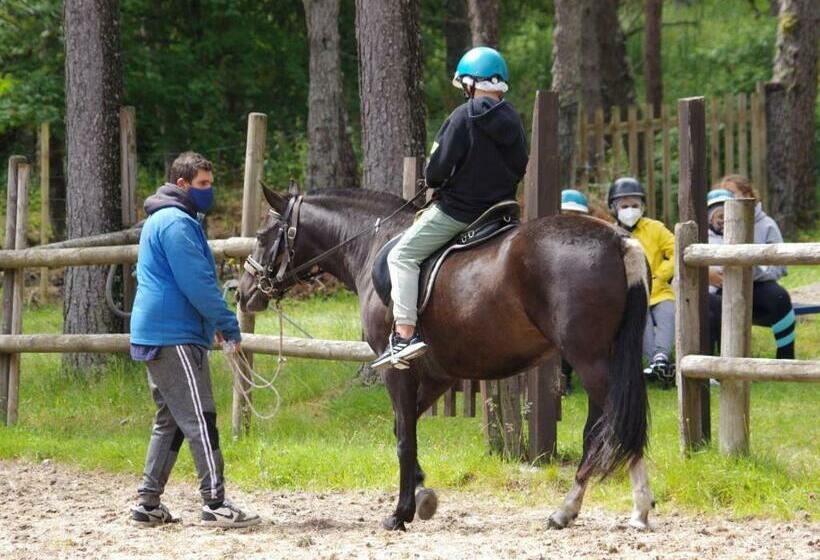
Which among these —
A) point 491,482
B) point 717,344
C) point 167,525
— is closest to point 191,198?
point 167,525

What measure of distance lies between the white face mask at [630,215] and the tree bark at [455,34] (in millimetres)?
16277

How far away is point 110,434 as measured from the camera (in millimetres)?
10242

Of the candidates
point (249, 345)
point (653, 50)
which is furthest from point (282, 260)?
point (653, 50)

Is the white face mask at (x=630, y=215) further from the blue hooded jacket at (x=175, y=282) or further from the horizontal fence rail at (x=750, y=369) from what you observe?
the blue hooded jacket at (x=175, y=282)

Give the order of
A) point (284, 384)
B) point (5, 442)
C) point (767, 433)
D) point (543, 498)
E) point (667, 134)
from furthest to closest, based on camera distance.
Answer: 1. point (667, 134)
2. point (284, 384)
3. point (5, 442)
4. point (767, 433)
5. point (543, 498)

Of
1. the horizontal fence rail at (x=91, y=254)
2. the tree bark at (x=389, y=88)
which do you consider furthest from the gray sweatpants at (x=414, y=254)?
the tree bark at (x=389, y=88)

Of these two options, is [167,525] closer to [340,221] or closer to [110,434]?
[340,221]

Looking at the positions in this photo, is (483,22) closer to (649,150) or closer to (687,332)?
(649,150)

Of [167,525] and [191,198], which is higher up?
[191,198]

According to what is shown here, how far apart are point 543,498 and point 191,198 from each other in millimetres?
2639

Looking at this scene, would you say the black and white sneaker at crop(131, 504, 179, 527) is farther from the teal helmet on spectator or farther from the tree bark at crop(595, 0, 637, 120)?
the tree bark at crop(595, 0, 637, 120)

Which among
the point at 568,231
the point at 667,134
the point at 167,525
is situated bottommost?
the point at 167,525

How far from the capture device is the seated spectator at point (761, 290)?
10570mm

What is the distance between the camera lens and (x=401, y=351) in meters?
6.98
